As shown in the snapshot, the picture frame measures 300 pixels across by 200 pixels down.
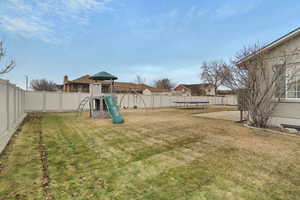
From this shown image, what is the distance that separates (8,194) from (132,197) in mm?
1709

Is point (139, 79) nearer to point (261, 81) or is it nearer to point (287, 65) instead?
point (261, 81)

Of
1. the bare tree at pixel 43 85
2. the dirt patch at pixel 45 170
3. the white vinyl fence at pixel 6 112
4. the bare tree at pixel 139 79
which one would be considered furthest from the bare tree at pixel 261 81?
the bare tree at pixel 43 85

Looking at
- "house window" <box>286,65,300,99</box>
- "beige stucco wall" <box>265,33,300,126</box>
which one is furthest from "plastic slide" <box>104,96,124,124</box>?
"house window" <box>286,65,300,99</box>

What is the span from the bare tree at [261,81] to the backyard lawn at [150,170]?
2.29m

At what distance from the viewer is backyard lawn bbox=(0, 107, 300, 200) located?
212 centimetres

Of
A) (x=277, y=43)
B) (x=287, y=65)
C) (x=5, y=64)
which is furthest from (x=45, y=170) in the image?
(x=5, y=64)

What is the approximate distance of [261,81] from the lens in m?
6.71

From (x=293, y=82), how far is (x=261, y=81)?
105cm

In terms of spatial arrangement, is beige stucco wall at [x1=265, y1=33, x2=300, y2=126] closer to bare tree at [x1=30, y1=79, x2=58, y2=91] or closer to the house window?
the house window

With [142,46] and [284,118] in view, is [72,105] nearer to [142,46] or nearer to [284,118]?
[142,46]

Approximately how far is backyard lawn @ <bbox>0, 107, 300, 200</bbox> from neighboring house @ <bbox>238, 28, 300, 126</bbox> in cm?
226

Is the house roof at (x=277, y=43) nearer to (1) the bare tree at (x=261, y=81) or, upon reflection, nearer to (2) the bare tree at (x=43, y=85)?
(1) the bare tree at (x=261, y=81)

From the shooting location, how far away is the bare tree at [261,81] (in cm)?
626

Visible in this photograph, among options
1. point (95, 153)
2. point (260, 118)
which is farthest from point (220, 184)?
point (260, 118)
